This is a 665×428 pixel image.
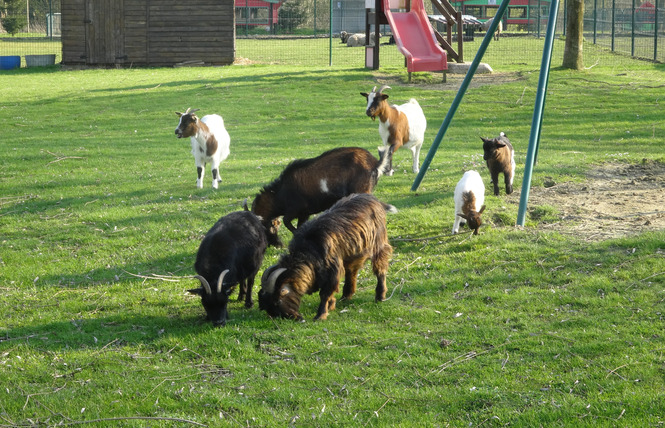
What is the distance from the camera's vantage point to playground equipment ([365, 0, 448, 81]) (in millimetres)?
20375

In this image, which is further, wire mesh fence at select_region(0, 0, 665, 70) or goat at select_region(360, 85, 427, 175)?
wire mesh fence at select_region(0, 0, 665, 70)

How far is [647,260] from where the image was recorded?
6539mm

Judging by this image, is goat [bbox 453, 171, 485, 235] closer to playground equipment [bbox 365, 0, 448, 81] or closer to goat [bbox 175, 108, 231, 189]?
goat [bbox 175, 108, 231, 189]

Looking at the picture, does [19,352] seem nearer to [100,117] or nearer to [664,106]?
[100,117]

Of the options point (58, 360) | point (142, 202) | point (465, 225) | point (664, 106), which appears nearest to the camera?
point (58, 360)

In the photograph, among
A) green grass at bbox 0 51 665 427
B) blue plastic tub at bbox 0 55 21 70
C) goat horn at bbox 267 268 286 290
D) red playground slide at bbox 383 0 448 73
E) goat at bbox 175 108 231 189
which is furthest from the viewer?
blue plastic tub at bbox 0 55 21 70

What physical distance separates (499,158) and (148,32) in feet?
68.4

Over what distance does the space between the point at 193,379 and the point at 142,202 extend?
545 cm

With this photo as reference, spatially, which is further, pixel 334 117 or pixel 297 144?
pixel 334 117

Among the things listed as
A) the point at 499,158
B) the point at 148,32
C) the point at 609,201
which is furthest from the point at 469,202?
the point at 148,32

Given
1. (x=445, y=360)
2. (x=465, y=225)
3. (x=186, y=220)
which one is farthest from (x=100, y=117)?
(x=445, y=360)

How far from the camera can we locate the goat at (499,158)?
8.69 metres

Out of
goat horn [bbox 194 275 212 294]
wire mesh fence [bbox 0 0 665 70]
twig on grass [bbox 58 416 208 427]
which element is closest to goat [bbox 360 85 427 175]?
goat horn [bbox 194 275 212 294]

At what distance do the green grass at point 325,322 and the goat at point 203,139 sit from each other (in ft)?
1.00
